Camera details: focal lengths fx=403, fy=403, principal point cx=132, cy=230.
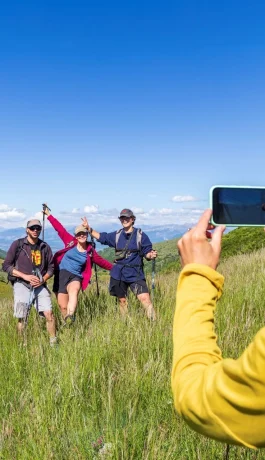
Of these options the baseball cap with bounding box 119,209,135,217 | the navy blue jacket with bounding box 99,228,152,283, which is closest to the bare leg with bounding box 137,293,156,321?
the navy blue jacket with bounding box 99,228,152,283

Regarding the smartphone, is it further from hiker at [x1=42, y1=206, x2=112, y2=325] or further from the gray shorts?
hiker at [x1=42, y1=206, x2=112, y2=325]

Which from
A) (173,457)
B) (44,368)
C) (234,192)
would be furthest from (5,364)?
(234,192)

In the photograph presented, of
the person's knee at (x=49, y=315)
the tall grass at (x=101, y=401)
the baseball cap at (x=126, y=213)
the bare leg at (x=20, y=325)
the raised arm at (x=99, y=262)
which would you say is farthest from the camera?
the raised arm at (x=99, y=262)

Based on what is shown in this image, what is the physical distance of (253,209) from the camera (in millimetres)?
1334

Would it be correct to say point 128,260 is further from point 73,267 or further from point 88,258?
point 73,267

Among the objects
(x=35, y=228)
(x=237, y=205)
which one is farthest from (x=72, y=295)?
(x=237, y=205)

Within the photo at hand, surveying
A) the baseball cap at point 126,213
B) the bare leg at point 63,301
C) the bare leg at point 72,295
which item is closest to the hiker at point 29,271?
the bare leg at point 72,295

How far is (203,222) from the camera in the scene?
107cm

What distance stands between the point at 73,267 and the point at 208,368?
6.65 metres

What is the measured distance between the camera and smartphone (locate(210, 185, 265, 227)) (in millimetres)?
1298

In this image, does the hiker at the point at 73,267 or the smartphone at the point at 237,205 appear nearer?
the smartphone at the point at 237,205

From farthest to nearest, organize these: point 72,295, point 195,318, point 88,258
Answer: point 88,258
point 72,295
point 195,318

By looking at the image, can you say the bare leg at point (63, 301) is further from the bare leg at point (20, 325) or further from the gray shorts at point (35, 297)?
the bare leg at point (20, 325)

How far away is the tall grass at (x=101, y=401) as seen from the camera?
2406 millimetres
